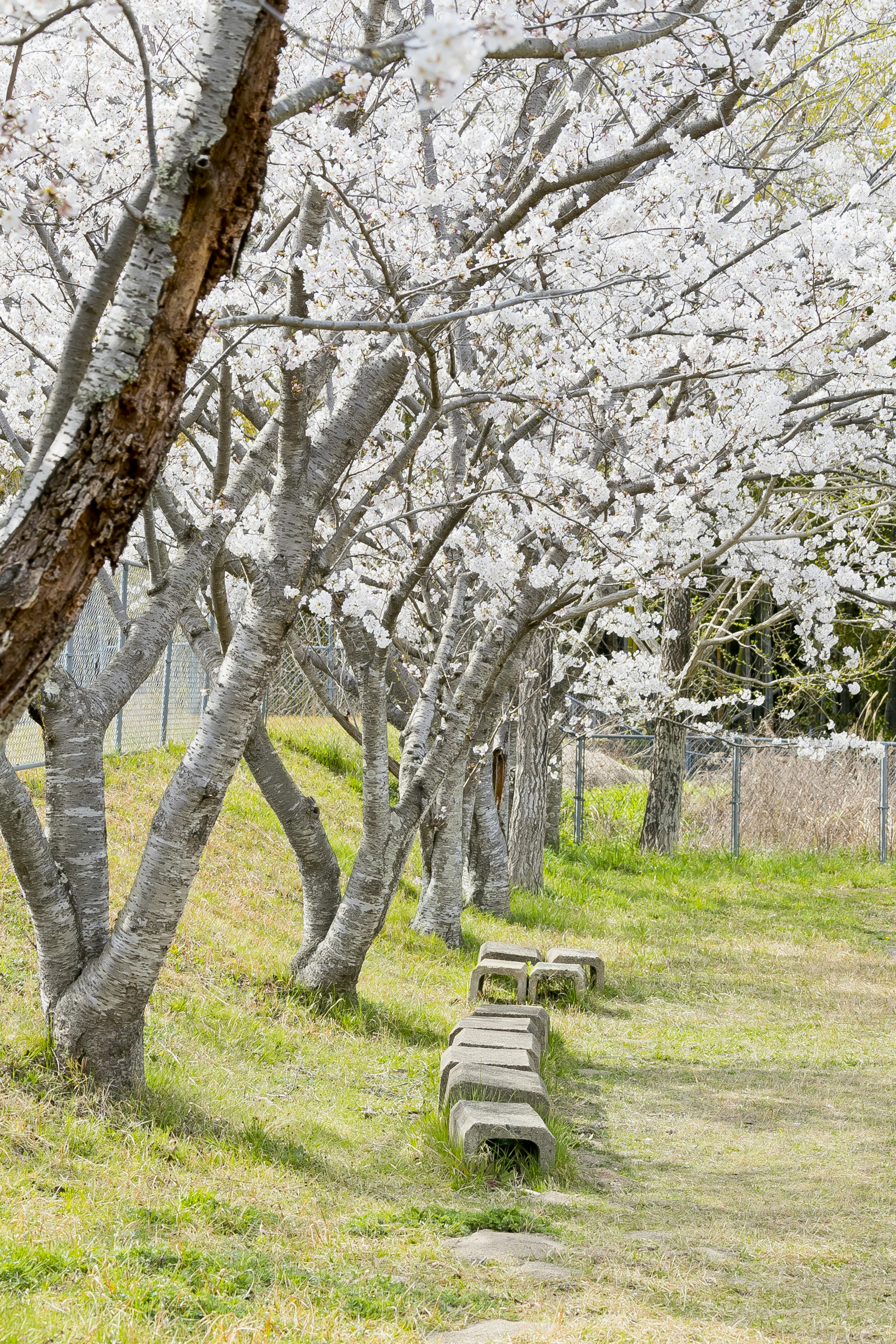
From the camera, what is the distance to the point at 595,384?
7258 millimetres

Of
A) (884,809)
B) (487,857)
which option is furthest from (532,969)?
(884,809)

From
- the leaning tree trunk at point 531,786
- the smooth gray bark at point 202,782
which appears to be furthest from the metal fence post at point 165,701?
the smooth gray bark at point 202,782

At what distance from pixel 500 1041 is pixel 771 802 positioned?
11.3 m

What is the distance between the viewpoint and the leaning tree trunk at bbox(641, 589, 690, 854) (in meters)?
15.7

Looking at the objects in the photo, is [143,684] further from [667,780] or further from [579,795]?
[667,780]

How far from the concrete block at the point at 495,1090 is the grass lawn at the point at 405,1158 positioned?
0.79 feet

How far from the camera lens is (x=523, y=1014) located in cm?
715

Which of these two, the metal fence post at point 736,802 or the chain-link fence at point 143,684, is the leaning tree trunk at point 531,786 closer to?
the chain-link fence at point 143,684

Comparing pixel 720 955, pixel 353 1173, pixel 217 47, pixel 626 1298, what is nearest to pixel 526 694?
pixel 720 955

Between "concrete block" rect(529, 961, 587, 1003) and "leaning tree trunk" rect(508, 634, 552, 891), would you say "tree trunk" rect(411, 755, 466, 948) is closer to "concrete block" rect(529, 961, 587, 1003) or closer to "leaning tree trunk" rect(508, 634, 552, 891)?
"concrete block" rect(529, 961, 587, 1003)

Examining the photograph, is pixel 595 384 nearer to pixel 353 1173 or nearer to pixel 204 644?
pixel 204 644

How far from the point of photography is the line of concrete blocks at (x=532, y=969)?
837cm

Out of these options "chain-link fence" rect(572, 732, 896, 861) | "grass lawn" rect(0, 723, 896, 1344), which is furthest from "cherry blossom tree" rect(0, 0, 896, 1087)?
"chain-link fence" rect(572, 732, 896, 861)

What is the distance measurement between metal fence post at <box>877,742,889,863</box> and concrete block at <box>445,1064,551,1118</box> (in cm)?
1160
